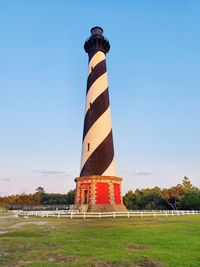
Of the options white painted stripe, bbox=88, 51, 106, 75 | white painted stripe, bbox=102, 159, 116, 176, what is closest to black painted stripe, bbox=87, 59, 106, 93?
white painted stripe, bbox=88, 51, 106, 75

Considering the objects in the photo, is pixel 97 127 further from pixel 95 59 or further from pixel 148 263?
pixel 148 263

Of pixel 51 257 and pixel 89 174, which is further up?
pixel 89 174

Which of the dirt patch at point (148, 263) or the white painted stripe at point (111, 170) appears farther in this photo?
the white painted stripe at point (111, 170)

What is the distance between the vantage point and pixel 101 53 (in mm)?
34625

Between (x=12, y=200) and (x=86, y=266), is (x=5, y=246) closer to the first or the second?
(x=86, y=266)

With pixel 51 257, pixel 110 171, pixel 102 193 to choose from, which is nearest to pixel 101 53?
pixel 110 171

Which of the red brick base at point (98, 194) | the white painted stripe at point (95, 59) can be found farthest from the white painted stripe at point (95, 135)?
the white painted stripe at point (95, 59)

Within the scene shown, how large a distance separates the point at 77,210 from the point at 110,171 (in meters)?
5.57

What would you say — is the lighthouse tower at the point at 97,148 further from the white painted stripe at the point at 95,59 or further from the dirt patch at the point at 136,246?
the dirt patch at the point at 136,246

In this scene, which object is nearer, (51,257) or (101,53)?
(51,257)

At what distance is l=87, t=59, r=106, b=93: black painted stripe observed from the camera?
33.1m

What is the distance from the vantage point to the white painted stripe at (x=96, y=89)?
32.2 meters

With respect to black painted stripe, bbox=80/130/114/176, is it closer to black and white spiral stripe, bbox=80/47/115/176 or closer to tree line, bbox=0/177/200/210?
black and white spiral stripe, bbox=80/47/115/176

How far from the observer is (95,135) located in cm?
3048
